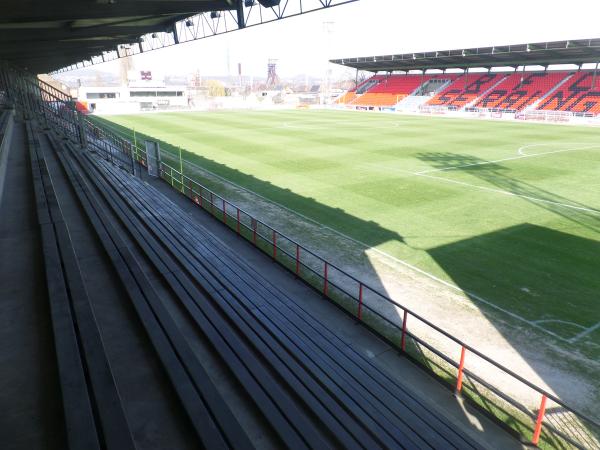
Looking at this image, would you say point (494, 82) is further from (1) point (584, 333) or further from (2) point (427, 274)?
(1) point (584, 333)

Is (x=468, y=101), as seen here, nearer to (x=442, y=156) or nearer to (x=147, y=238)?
(x=442, y=156)

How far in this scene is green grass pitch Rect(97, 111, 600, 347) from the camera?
10.4 meters

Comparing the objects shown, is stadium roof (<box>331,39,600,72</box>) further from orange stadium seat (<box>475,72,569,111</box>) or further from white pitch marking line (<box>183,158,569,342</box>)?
white pitch marking line (<box>183,158,569,342</box>)

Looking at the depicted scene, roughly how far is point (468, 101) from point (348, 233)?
58573mm

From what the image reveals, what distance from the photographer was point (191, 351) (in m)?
4.71

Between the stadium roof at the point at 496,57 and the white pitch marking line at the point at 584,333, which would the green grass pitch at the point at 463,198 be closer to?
the white pitch marking line at the point at 584,333

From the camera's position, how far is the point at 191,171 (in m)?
22.3

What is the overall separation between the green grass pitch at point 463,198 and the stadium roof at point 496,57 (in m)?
17.9

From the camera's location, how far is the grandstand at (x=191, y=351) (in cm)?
368

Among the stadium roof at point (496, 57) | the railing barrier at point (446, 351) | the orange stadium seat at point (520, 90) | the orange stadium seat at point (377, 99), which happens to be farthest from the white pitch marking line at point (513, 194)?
the orange stadium seat at point (377, 99)

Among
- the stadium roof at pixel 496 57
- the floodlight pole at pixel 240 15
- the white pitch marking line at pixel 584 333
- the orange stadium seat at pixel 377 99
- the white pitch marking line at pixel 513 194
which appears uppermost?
the stadium roof at pixel 496 57

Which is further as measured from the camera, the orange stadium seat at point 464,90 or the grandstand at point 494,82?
the orange stadium seat at point 464,90

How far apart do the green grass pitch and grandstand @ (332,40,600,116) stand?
19217 millimetres

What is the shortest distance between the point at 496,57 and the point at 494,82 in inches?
315
